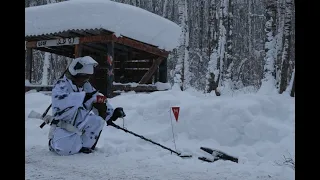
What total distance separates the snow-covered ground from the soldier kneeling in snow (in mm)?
198

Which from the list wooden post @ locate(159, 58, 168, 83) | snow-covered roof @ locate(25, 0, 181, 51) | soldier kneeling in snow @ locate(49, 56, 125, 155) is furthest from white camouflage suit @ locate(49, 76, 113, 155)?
wooden post @ locate(159, 58, 168, 83)

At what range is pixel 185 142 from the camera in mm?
6883

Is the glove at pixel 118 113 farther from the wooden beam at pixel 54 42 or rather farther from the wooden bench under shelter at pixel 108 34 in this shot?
the wooden beam at pixel 54 42

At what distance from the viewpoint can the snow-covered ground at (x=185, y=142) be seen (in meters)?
4.06

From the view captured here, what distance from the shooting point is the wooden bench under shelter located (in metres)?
11.2

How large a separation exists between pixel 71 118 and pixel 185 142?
96.3 inches

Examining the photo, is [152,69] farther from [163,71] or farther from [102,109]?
[102,109]

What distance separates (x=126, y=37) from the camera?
1212cm
